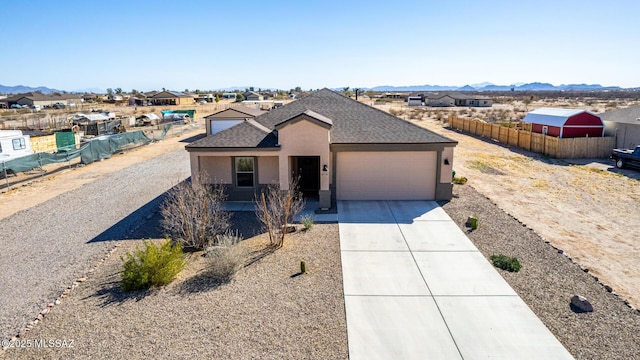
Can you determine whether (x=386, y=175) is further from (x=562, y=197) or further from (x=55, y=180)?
(x=55, y=180)

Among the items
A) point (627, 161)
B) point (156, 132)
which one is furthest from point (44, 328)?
point (156, 132)

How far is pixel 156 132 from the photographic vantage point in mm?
44594

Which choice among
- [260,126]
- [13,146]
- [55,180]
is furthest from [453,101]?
[13,146]

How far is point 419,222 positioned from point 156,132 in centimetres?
3750

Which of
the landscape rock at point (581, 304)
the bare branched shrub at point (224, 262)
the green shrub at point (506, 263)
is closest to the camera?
the landscape rock at point (581, 304)

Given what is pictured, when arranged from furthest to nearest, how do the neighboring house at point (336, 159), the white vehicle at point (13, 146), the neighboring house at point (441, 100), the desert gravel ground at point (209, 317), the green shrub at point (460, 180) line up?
1. the neighboring house at point (441, 100)
2. the white vehicle at point (13, 146)
3. the green shrub at point (460, 180)
4. the neighboring house at point (336, 159)
5. the desert gravel ground at point (209, 317)

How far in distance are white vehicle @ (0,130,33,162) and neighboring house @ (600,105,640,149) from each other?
41.6 metres

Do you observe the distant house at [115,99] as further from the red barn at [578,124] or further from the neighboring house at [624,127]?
the neighboring house at [624,127]

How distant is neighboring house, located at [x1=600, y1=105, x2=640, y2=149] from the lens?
28.5 meters

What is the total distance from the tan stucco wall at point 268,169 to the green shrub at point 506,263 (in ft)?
31.6

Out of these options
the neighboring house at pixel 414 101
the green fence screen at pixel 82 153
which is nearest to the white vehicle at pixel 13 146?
the green fence screen at pixel 82 153

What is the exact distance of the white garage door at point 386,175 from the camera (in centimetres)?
1780

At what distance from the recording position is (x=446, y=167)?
17.8 metres

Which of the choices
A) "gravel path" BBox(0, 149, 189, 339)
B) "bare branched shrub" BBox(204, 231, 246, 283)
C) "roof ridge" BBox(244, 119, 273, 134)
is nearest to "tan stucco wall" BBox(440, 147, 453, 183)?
"roof ridge" BBox(244, 119, 273, 134)
